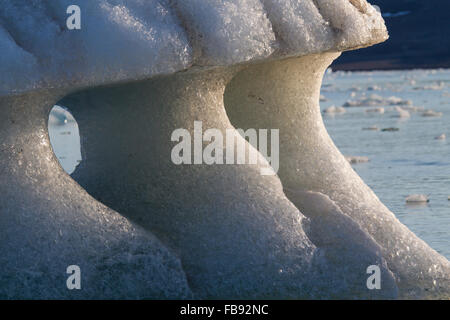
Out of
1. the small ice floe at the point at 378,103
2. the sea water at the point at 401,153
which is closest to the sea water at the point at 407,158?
the sea water at the point at 401,153

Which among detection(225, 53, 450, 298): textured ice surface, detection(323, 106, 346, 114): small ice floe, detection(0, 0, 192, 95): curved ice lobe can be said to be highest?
detection(0, 0, 192, 95): curved ice lobe

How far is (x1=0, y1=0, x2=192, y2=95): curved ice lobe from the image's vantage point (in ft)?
8.89

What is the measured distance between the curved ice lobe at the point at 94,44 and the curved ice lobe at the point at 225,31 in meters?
0.04

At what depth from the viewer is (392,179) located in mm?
5699

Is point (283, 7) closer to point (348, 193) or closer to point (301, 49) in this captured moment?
point (301, 49)

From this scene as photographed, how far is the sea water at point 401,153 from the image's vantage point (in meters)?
4.46

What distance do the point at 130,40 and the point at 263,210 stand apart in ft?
2.18

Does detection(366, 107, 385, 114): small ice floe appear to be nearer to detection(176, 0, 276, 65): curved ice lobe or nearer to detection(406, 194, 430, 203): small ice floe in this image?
detection(406, 194, 430, 203): small ice floe

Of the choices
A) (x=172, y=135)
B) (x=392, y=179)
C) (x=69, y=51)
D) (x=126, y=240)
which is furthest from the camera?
(x=392, y=179)

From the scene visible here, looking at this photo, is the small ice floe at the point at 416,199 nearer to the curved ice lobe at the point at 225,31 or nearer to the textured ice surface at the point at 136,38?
the textured ice surface at the point at 136,38

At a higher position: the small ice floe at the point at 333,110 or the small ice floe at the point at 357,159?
the small ice floe at the point at 357,159

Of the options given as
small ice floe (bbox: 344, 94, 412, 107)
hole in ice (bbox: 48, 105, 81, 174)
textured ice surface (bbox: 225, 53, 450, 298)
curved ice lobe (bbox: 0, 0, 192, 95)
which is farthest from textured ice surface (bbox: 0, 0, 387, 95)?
small ice floe (bbox: 344, 94, 412, 107)

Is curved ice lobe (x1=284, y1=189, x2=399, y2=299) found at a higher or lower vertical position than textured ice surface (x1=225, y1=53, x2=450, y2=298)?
lower

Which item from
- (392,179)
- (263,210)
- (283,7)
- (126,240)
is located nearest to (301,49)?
(283,7)
